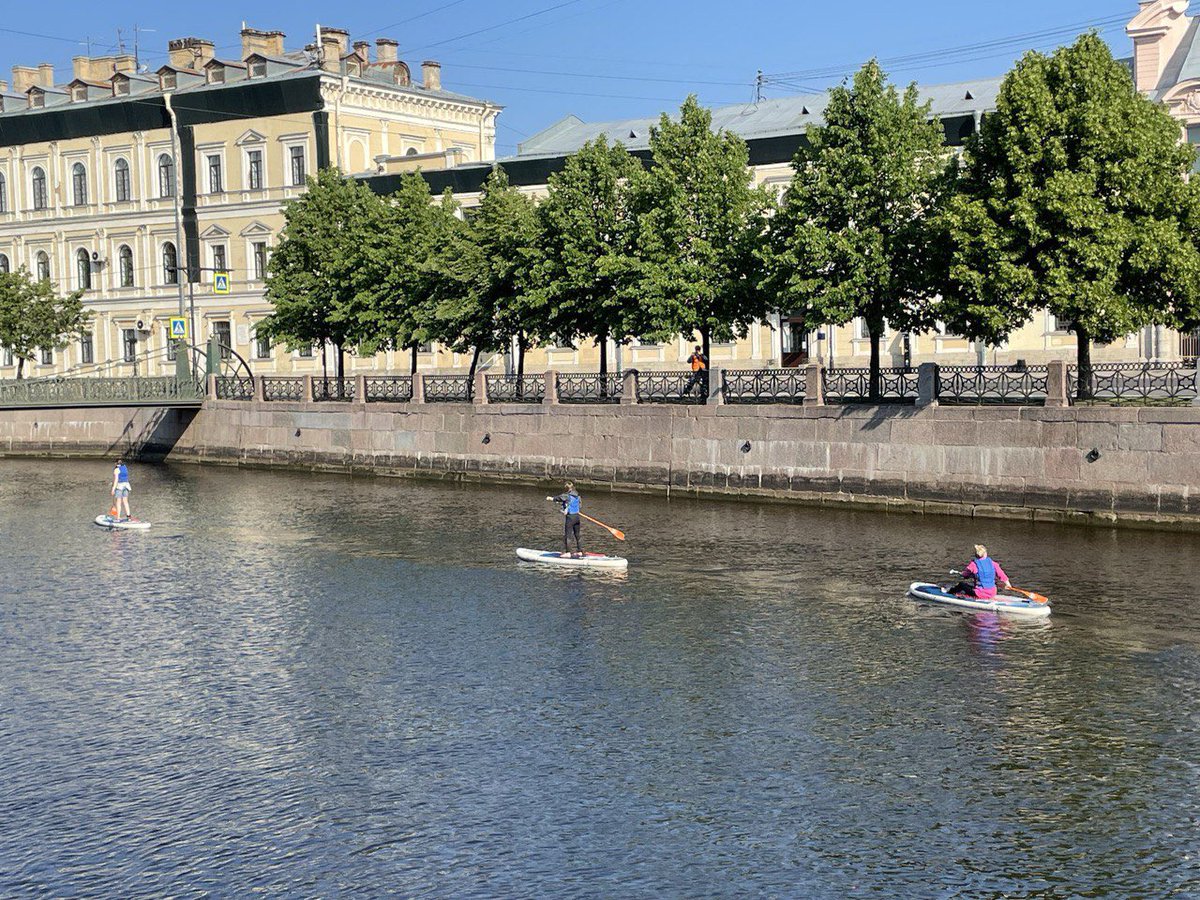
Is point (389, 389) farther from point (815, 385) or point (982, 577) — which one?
point (982, 577)

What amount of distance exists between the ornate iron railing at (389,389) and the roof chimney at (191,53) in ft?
94.3

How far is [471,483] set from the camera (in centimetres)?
5084

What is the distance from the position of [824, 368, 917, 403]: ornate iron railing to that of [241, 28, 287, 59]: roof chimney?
139 ft

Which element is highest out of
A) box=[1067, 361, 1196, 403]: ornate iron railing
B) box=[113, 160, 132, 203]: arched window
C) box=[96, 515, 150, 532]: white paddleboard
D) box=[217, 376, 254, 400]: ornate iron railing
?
box=[113, 160, 132, 203]: arched window

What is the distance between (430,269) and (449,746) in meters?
36.9

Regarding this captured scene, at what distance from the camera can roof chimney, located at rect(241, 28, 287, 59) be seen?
247 feet

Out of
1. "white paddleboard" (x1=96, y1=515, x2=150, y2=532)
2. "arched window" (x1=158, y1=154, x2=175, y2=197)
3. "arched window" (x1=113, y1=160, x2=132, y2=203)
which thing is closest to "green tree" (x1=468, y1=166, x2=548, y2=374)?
"white paddleboard" (x1=96, y1=515, x2=150, y2=532)

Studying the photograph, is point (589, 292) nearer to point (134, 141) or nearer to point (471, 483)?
point (471, 483)

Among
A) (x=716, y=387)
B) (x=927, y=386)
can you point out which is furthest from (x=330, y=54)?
(x=927, y=386)

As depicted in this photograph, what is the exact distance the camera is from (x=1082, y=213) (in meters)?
37.3

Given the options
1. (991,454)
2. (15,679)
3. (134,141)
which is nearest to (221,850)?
(15,679)

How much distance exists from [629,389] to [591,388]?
244cm

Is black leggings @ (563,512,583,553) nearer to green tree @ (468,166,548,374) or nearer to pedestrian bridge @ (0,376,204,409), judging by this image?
green tree @ (468,166,548,374)

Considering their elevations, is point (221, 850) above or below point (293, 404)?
below
